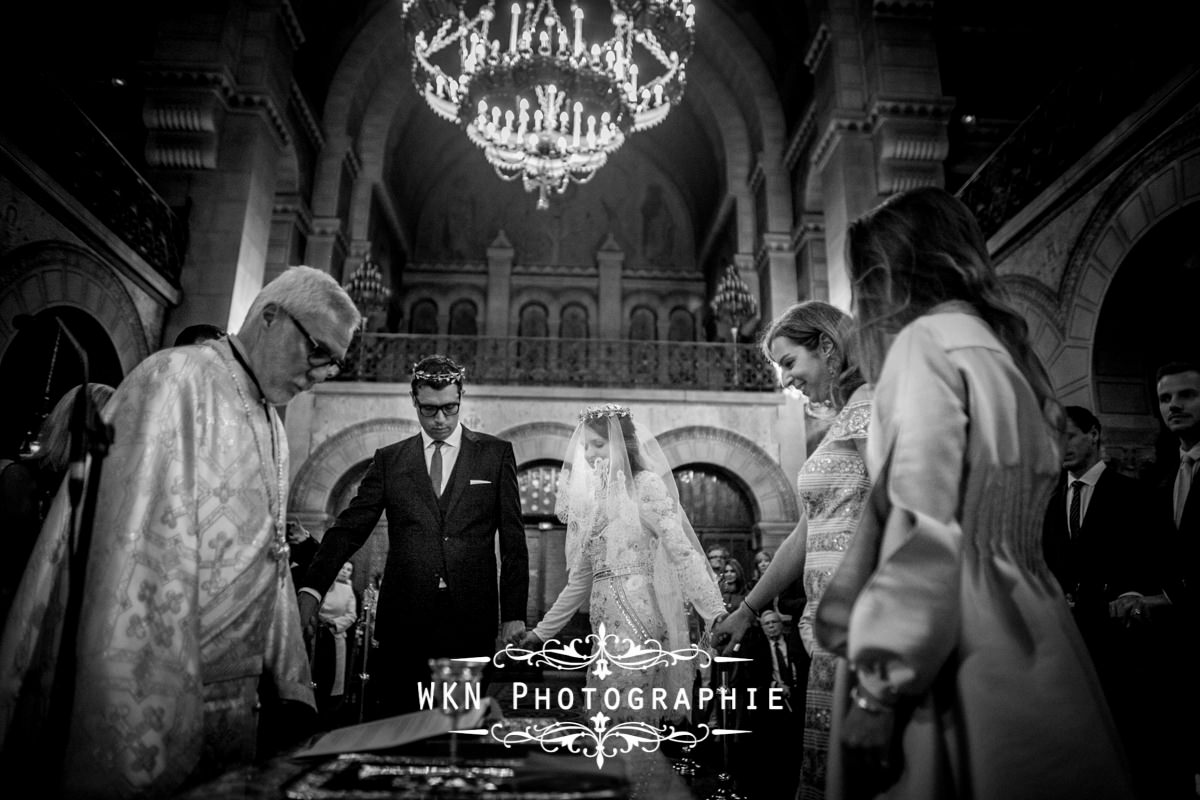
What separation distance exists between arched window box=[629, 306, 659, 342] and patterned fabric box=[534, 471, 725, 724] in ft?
Result: 48.7

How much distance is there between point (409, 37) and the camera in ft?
28.9

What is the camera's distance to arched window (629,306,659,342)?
19.1 m

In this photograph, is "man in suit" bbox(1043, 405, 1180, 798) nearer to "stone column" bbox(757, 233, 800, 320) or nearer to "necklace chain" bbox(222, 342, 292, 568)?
"necklace chain" bbox(222, 342, 292, 568)

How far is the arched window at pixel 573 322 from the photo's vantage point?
747 inches

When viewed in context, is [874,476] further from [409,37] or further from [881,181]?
[881,181]

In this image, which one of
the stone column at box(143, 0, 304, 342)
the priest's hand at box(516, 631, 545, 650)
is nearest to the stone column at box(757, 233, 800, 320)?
the stone column at box(143, 0, 304, 342)

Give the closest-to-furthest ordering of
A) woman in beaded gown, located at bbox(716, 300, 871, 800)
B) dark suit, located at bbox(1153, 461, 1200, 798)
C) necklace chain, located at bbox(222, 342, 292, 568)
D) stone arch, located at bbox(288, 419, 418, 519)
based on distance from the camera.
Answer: necklace chain, located at bbox(222, 342, 292, 568), woman in beaded gown, located at bbox(716, 300, 871, 800), dark suit, located at bbox(1153, 461, 1200, 798), stone arch, located at bbox(288, 419, 418, 519)

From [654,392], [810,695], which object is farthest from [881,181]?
[810,695]

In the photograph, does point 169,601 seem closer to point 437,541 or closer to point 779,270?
point 437,541

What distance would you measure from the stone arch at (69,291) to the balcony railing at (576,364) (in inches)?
175

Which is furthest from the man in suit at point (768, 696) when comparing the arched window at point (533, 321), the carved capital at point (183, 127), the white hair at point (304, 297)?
the arched window at point (533, 321)

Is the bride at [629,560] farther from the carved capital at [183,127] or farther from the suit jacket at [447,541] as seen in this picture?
the carved capital at [183,127]

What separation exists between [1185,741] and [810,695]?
2.48 m

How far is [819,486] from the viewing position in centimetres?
241
